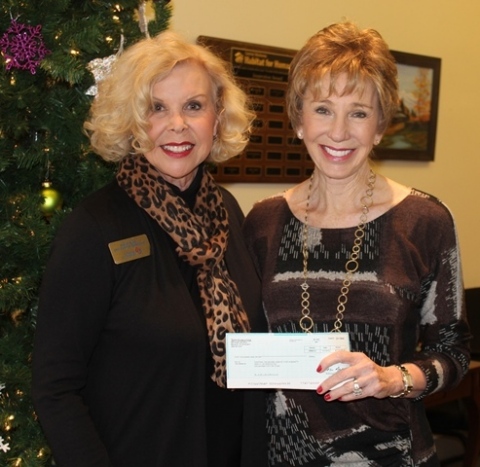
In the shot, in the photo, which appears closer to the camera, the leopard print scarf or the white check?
the white check

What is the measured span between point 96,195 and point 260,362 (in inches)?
25.4

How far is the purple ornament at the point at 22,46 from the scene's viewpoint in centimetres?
189

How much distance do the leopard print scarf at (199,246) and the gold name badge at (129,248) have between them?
0.09 m

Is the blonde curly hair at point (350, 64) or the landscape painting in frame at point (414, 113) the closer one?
the blonde curly hair at point (350, 64)

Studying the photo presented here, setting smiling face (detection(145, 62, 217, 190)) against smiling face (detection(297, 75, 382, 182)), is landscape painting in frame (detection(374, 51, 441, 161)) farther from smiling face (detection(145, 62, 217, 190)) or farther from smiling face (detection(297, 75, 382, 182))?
smiling face (detection(145, 62, 217, 190))

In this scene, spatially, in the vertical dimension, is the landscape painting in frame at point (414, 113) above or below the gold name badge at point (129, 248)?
above

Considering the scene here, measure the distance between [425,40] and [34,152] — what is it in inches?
149

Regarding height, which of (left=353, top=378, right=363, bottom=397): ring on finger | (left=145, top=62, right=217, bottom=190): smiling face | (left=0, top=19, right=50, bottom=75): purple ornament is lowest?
(left=353, top=378, right=363, bottom=397): ring on finger

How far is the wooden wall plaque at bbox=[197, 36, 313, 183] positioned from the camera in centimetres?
388

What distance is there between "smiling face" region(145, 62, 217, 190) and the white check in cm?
54

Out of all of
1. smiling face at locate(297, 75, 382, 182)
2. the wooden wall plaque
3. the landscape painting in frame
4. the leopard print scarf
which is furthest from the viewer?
the landscape painting in frame

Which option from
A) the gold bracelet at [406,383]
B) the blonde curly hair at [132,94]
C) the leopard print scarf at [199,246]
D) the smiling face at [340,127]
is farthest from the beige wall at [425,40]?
the gold bracelet at [406,383]

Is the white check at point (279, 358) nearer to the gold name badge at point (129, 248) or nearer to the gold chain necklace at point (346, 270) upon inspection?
the gold chain necklace at point (346, 270)

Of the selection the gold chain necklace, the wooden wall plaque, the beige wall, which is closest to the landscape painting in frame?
the beige wall
